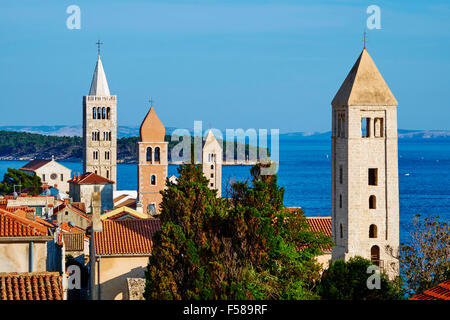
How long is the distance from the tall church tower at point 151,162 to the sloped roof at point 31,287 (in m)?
50.8

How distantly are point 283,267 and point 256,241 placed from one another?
3.44 feet

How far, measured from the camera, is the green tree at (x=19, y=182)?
89812mm

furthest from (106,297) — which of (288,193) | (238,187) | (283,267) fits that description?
(288,193)

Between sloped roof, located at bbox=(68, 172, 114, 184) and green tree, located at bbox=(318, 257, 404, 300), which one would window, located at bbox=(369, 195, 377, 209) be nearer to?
green tree, located at bbox=(318, 257, 404, 300)

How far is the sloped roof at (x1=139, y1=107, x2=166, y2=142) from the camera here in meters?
68.3

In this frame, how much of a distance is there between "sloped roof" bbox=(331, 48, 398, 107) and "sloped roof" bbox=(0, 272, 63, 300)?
62.8ft

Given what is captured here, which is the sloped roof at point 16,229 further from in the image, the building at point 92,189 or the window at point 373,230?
the building at point 92,189

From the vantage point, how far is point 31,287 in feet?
53.5

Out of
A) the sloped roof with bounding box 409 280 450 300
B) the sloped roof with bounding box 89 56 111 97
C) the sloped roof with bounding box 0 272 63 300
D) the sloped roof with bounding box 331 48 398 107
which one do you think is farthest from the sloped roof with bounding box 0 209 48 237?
the sloped roof with bounding box 89 56 111 97

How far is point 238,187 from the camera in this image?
2752 cm

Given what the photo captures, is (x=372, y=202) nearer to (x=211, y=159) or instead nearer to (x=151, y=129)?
(x=151, y=129)

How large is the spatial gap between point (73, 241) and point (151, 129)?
2722 cm

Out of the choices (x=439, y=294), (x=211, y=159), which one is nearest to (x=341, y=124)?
(x=439, y=294)
